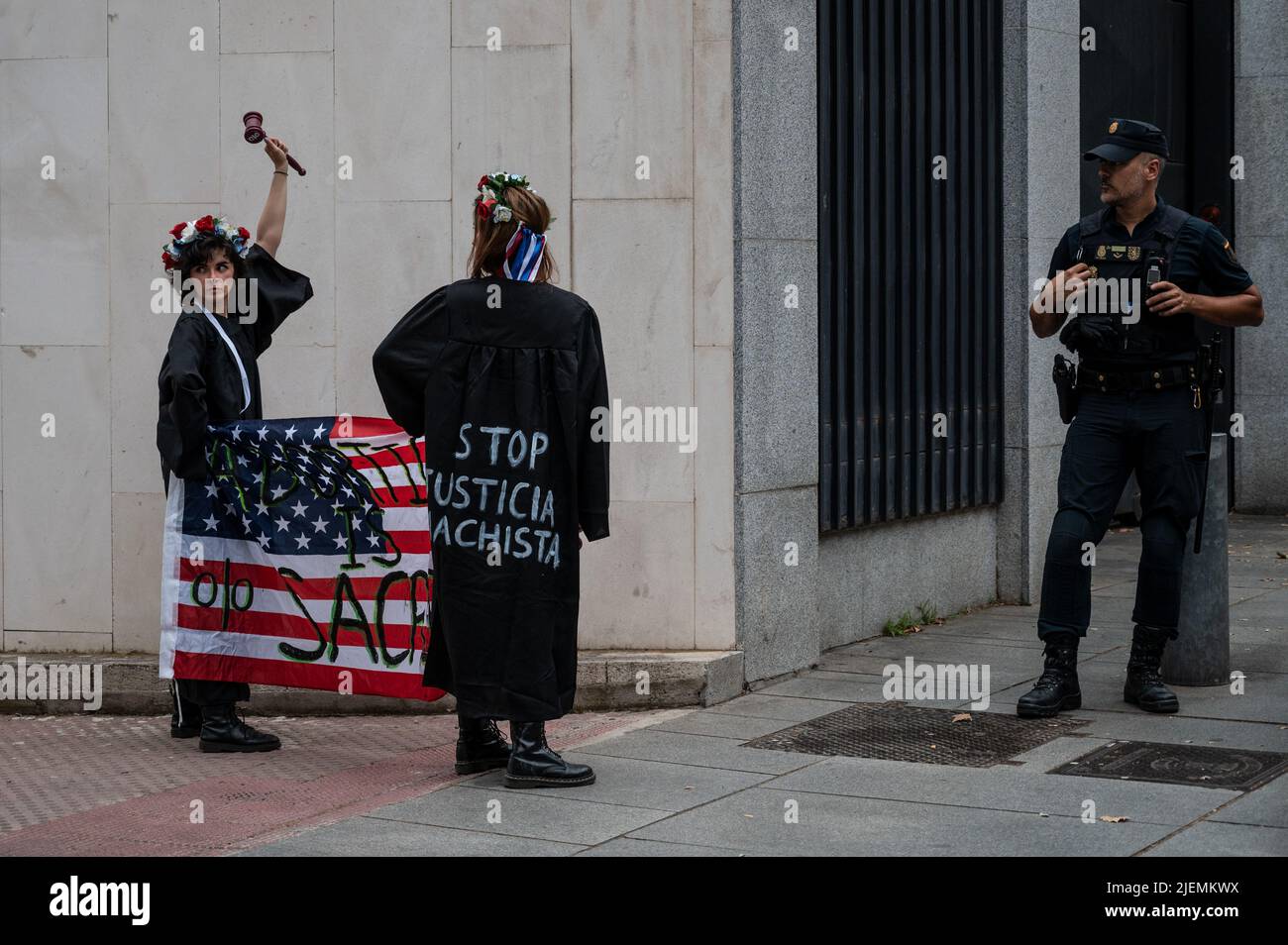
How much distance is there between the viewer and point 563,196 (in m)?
7.59

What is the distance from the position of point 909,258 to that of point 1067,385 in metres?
2.08

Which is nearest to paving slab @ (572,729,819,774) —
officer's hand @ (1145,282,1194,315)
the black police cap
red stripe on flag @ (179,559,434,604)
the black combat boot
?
red stripe on flag @ (179,559,434,604)

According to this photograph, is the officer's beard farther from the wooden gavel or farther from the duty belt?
the wooden gavel

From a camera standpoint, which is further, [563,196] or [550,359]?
[563,196]

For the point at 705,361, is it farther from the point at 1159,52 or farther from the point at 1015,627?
the point at 1159,52

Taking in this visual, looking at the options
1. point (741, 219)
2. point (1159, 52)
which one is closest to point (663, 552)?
point (741, 219)

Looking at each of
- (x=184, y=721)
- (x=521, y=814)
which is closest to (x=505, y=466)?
(x=521, y=814)

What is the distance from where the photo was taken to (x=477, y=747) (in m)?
6.21

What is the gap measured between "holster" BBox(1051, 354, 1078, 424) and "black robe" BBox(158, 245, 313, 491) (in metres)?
3.15

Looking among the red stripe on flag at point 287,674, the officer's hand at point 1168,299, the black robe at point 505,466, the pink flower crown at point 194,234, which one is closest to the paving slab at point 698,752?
the black robe at point 505,466

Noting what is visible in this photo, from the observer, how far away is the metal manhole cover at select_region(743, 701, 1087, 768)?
6.42m

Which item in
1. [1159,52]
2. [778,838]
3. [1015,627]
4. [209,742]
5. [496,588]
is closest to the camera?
[778,838]

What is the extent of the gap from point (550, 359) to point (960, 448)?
421 centimetres

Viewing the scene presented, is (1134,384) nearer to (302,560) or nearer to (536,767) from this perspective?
(536,767)
